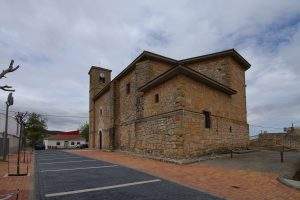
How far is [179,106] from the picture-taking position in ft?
60.9

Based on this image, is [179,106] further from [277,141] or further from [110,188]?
[277,141]

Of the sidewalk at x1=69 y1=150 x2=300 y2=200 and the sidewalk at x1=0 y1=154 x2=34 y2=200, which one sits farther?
the sidewalk at x1=69 y1=150 x2=300 y2=200

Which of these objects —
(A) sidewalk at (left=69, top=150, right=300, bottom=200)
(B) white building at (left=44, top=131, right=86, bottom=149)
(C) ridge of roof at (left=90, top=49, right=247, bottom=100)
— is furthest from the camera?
(B) white building at (left=44, top=131, right=86, bottom=149)

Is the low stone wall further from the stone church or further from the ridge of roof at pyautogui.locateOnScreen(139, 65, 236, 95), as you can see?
the ridge of roof at pyautogui.locateOnScreen(139, 65, 236, 95)

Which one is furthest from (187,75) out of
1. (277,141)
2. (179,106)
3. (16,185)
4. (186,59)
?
(277,141)

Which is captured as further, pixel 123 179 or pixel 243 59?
pixel 243 59

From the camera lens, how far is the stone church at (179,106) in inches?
738

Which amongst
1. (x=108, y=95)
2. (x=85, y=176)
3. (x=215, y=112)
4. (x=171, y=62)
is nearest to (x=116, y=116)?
(x=108, y=95)

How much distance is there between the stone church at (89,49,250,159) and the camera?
18.7 metres

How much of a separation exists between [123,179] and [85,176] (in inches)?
68.0

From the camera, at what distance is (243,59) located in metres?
25.8

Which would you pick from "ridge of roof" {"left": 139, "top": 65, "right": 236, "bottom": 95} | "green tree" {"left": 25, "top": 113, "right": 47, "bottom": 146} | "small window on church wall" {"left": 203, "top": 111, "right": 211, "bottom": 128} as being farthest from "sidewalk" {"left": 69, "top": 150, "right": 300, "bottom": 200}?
"green tree" {"left": 25, "top": 113, "right": 47, "bottom": 146}

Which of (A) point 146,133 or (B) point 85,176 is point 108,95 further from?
(B) point 85,176

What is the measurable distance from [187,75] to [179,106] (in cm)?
216
